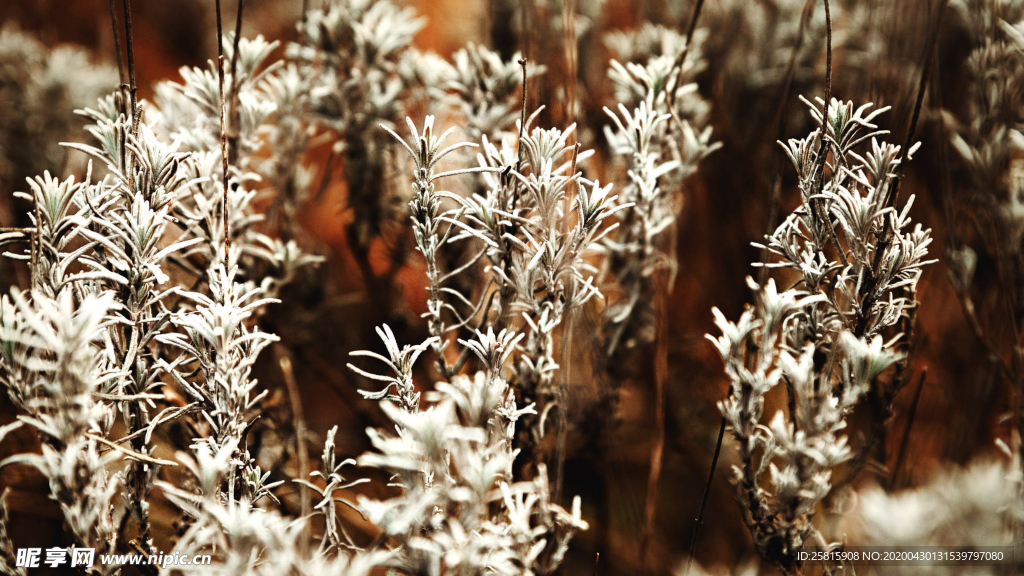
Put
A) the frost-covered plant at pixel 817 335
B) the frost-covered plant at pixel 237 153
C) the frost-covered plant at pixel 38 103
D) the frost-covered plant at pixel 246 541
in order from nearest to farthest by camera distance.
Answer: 1. the frost-covered plant at pixel 246 541
2. the frost-covered plant at pixel 817 335
3. the frost-covered plant at pixel 237 153
4. the frost-covered plant at pixel 38 103

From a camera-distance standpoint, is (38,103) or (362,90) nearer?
(362,90)

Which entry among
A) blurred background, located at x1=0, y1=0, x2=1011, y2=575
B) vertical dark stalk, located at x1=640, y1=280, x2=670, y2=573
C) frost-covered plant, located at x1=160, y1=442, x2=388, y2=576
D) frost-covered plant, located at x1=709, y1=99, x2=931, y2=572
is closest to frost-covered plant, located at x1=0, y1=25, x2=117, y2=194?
blurred background, located at x1=0, y1=0, x2=1011, y2=575

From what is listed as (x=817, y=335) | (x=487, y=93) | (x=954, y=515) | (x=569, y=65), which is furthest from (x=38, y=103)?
(x=954, y=515)

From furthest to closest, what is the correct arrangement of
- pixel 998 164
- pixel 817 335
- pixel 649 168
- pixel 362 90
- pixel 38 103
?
pixel 38 103
pixel 362 90
pixel 998 164
pixel 649 168
pixel 817 335

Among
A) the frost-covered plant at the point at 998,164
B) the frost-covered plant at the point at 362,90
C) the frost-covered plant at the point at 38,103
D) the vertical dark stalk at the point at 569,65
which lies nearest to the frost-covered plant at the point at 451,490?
the vertical dark stalk at the point at 569,65

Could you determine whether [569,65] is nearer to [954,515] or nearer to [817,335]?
[817,335]

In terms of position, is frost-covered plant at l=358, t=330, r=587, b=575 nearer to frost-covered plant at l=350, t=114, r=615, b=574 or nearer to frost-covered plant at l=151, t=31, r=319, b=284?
frost-covered plant at l=350, t=114, r=615, b=574

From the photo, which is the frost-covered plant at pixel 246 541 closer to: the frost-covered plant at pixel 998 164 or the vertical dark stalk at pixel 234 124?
the vertical dark stalk at pixel 234 124

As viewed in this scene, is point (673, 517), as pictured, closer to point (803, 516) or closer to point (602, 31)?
point (803, 516)
